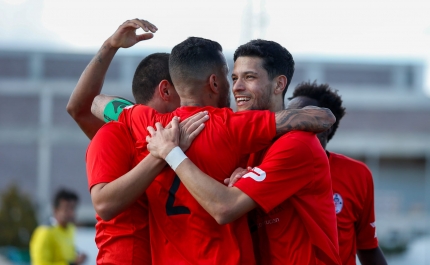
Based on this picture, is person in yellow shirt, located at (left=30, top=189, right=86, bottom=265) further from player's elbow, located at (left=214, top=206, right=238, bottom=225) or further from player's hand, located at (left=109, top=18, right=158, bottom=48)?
player's elbow, located at (left=214, top=206, right=238, bottom=225)

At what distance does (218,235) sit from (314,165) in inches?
27.1

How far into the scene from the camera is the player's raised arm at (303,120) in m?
3.79

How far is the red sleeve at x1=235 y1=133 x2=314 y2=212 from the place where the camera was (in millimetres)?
3688

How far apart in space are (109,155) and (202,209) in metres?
0.64

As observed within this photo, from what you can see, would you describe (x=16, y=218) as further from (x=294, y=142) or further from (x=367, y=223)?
(x=294, y=142)

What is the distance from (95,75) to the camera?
486cm

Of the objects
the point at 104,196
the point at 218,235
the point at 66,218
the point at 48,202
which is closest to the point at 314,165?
the point at 218,235

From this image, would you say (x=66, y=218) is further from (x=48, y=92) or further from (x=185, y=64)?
(x=48, y=92)

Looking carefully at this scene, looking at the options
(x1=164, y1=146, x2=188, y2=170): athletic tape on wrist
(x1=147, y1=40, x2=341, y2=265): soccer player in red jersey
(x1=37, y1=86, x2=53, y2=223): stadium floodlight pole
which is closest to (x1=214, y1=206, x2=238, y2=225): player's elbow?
(x1=147, y1=40, x2=341, y2=265): soccer player in red jersey

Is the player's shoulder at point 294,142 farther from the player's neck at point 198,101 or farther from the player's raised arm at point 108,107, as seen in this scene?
the player's raised arm at point 108,107

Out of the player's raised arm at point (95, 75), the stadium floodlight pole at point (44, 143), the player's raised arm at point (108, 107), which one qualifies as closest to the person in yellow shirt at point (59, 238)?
the player's raised arm at point (95, 75)

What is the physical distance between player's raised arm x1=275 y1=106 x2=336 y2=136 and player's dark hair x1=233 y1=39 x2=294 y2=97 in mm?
364

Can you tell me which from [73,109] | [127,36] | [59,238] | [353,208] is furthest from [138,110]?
[59,238]

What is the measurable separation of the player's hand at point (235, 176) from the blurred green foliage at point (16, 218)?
2807 centimetres
